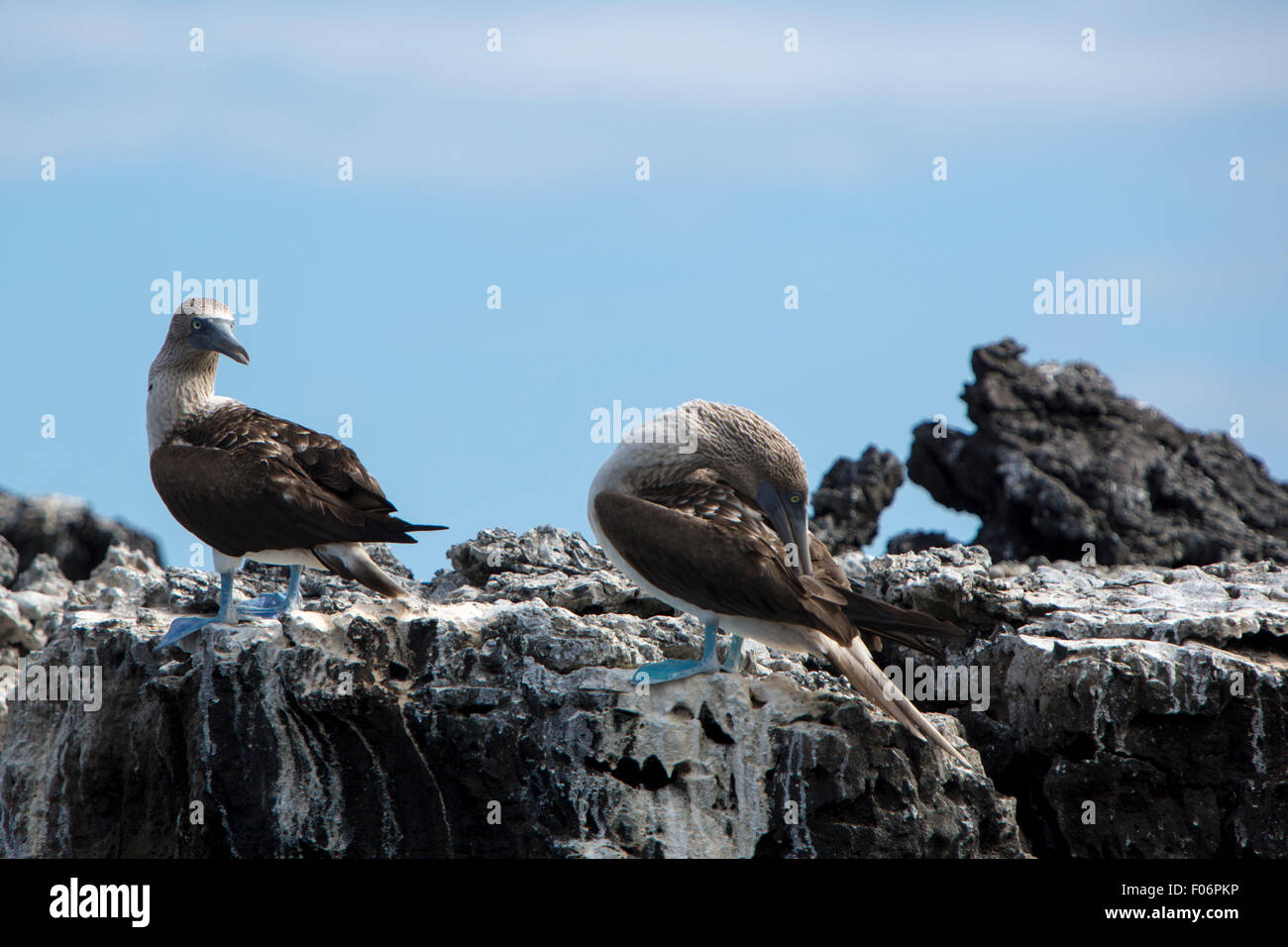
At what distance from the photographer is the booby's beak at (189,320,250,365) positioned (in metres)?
9.77

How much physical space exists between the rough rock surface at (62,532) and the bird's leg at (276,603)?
1048cm

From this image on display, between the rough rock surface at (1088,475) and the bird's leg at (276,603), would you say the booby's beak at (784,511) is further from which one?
Result: the rough rock surface at (1088,475)

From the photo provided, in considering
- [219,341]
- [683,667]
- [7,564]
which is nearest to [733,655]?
[683,667]

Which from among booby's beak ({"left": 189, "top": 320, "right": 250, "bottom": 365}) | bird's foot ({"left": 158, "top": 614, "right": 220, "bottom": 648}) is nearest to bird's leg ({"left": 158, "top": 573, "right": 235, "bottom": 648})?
bird's foot ({"left": 158, "top": 614, "right": 220, "bottom": 648})

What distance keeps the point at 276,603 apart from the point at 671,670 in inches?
122

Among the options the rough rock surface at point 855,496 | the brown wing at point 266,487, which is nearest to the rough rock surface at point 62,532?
the rough rock surface at point 855,496

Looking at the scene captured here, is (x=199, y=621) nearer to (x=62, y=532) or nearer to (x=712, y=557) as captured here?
(x=712, y=557)

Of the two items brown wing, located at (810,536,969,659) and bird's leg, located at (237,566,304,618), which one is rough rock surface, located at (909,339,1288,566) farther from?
bird's leg, located at (237,566,304,618)

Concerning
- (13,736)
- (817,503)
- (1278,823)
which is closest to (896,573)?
(1278,823)

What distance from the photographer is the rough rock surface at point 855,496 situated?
62.7ft

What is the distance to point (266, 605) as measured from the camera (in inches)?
365

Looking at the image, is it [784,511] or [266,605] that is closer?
[784,511]

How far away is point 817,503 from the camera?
19.5m
